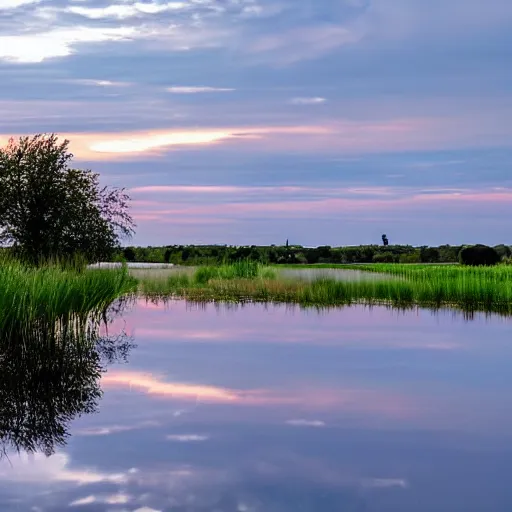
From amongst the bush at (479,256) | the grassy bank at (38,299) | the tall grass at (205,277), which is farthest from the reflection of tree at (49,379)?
the bush at (479,256)

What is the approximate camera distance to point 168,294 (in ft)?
99.7

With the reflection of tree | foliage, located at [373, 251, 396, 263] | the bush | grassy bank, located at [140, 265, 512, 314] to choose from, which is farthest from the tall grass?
foliage, located at [373, 251, 396, 263]

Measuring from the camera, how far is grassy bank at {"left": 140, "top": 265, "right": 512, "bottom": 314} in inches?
997

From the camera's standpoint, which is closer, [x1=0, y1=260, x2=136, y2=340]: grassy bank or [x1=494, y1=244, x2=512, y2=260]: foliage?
[x1=0, y1=260, x2=136, y2=340]: grassy bank

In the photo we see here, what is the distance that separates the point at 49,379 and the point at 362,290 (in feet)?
54.2

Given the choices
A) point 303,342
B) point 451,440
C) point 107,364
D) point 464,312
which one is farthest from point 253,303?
point 451,440

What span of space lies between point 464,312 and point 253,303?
22.6 ft

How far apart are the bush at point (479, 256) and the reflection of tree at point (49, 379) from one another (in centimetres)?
3026

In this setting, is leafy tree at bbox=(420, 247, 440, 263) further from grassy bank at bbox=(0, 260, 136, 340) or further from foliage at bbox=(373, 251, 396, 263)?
grassy bank at bbox=(0, 260, 136, 340)

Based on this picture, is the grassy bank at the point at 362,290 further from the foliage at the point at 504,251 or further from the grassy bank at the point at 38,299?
the foliage at the point at 504,251

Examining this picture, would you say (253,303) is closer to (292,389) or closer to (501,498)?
(292,389)

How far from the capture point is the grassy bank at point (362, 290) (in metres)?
25.3

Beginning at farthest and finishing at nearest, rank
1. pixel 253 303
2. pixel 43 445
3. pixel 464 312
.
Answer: pixel 253 303, pixel 464 312, pixel 43 445

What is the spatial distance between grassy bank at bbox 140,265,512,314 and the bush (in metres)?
11.2
